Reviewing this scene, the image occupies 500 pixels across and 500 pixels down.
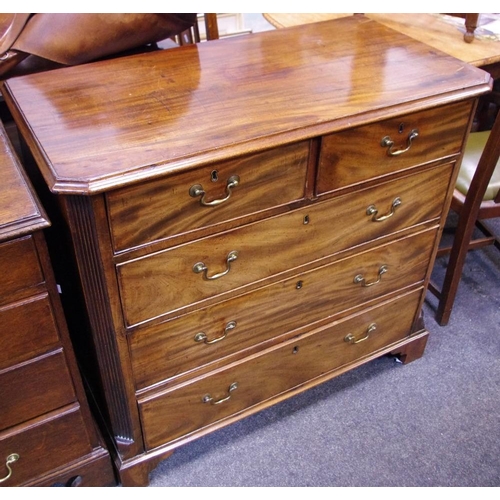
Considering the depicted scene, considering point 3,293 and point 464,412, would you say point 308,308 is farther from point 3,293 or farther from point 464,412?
point 3,293

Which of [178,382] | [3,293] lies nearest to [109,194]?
[3,293]

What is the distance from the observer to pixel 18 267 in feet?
3.30

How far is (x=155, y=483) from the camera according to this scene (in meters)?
1.51

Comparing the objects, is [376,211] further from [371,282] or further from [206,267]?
[206,267]

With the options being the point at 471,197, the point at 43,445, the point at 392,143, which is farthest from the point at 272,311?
the point at 471,197

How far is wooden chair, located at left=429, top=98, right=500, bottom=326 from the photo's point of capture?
5.26 feet

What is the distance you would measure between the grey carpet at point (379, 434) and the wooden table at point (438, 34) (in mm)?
908

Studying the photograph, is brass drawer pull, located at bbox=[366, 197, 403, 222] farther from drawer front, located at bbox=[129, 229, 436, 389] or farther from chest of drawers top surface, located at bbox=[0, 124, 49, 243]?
chest of drawers top surface, located at bbox=[0, 124, 49, 243]

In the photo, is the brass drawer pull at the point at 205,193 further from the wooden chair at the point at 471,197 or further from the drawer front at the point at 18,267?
the wooden chair at the point at 471,197

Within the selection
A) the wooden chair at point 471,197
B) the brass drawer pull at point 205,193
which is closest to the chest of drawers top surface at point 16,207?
the brass drawer pull at point 205,193

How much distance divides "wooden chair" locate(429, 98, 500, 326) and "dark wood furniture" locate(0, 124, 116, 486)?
3.96 ft

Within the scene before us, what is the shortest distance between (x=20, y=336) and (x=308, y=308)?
28.0 inches

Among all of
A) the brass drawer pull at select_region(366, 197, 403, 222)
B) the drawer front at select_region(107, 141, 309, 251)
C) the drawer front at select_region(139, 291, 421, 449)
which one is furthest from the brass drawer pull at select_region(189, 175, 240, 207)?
the drawer front at select_region(139, 291, 421, 449)

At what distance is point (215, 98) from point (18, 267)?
526mm
